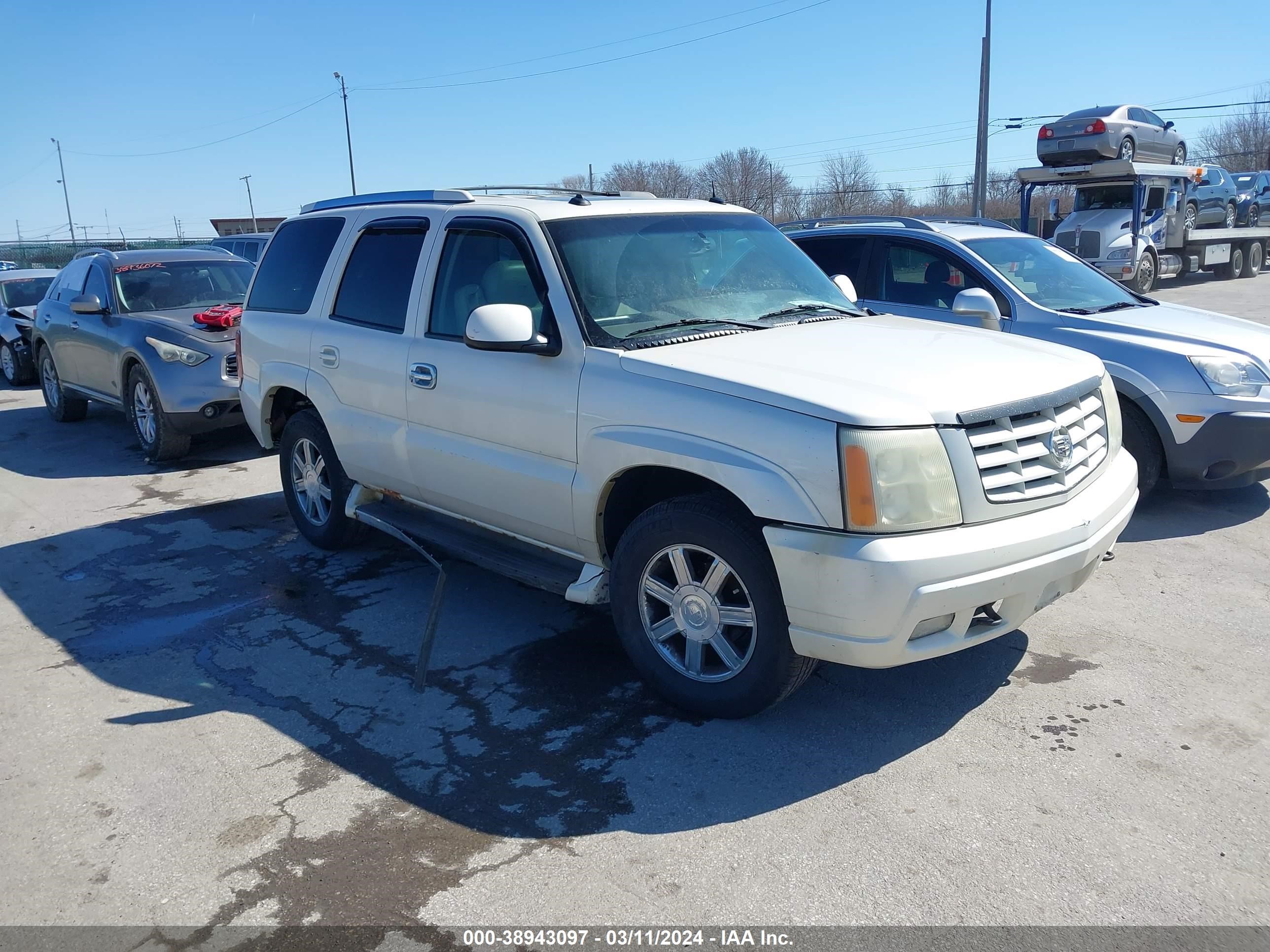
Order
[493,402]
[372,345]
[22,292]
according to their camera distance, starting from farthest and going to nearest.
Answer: [22,292] → [372,345] → [493,402]

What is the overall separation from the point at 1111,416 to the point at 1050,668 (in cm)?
113

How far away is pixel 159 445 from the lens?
903 cm

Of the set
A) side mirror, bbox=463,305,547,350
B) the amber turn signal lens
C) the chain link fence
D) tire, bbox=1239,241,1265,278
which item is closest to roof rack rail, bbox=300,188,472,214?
side mirror, bbox=463,305,547,350

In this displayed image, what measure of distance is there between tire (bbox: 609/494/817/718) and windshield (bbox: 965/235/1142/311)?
417 cm

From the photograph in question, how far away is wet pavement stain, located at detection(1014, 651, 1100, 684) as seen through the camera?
13.8ft

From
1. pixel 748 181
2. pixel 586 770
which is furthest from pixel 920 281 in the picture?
pixel 748 181

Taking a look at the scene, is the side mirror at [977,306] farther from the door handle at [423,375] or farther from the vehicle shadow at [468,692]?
the door handle at [423,375]

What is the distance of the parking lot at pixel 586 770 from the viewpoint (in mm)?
2949

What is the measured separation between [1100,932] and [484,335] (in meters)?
2.95

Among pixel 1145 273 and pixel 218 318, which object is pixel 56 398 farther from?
pixel 1145 273

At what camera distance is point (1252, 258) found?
24422 millimetres

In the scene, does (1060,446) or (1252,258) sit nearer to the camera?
(1060,446)

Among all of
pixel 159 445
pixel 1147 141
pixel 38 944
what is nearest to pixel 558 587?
pixel 38 944

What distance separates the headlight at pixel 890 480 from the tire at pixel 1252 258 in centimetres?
2531
